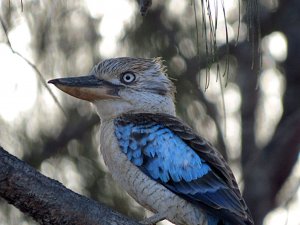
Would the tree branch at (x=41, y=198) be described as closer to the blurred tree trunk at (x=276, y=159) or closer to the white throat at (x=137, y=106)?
the white throat at (x=137, y=106)

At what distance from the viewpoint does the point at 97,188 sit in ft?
18.6

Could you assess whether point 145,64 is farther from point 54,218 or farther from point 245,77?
point 54,218

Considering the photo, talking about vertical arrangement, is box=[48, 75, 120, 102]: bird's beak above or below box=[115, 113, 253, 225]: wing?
above

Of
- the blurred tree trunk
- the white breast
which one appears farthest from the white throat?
the blurred tree trunk

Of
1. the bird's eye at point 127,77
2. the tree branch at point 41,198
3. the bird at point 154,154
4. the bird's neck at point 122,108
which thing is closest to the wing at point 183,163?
the bird at point 154,154

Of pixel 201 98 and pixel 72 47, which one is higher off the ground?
pixel 72 47

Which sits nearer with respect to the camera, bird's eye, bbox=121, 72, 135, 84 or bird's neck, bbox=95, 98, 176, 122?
bird's neck, bbox=95, 98, 176, 122

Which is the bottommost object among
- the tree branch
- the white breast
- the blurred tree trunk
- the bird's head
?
the blurred tree trunk

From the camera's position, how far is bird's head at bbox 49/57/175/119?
191 inches

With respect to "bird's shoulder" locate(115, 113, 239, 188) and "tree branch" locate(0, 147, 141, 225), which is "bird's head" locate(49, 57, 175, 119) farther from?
"tree branch" locate(0, 147, 141, 225)

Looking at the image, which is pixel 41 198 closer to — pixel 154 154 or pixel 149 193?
pixel 149 193

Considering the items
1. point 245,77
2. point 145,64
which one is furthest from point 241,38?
point 145,64

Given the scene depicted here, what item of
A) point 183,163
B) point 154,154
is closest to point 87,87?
point 154,154

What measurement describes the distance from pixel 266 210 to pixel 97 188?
1.13 m
